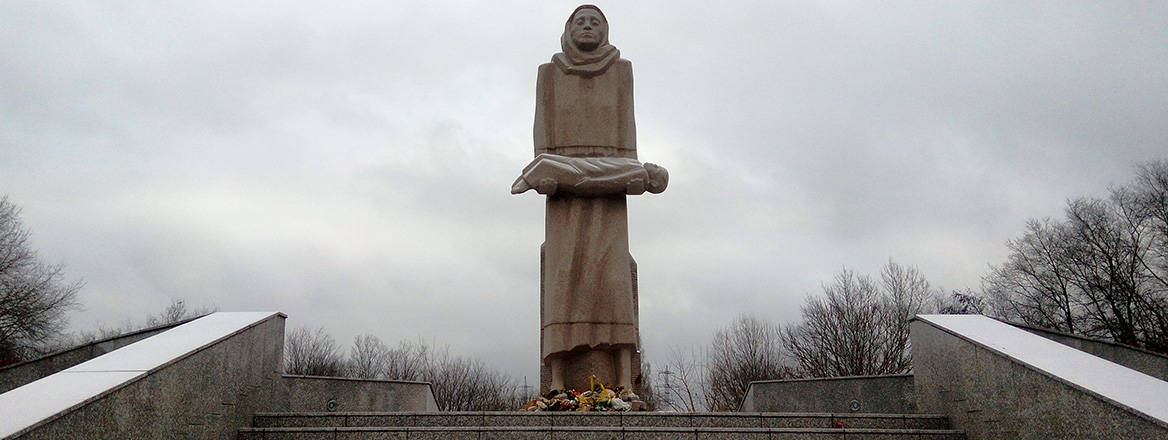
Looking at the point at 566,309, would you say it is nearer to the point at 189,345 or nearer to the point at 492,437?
the point at 492,437

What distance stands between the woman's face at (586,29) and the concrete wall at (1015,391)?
534 cm

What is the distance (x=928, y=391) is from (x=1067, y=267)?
2955cm

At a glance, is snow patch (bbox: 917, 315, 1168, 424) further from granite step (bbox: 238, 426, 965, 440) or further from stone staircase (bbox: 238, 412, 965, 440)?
granite step (bbox: 238, 426, 965, 440)

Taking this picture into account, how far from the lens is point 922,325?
8.87 metres

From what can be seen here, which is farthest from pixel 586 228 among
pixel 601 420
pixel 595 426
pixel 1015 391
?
pixel 1015 391

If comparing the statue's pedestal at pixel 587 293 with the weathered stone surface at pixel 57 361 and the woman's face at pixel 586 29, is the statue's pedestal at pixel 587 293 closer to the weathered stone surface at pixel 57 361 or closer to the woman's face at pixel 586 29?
the woman's face at pixel 586 29

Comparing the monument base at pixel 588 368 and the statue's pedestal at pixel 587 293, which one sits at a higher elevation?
the statue's pedestal at pixel 587 293

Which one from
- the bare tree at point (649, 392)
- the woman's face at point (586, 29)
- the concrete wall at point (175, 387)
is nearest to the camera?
the concrete wall at point (175, 387)

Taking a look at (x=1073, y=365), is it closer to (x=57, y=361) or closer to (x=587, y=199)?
(x=587, y=199)

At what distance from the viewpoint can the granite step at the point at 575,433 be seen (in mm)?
7500

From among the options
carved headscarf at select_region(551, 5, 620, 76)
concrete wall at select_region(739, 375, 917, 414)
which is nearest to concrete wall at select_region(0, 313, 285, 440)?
carved headscarf at select_region(551, 5, 620, 76)

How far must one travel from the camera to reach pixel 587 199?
10711 millimetres

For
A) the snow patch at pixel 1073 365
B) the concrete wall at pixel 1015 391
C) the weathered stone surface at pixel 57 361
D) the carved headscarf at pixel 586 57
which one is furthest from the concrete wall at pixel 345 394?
the snow patch at pixel 1073 365

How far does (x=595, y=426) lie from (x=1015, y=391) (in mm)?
3633
